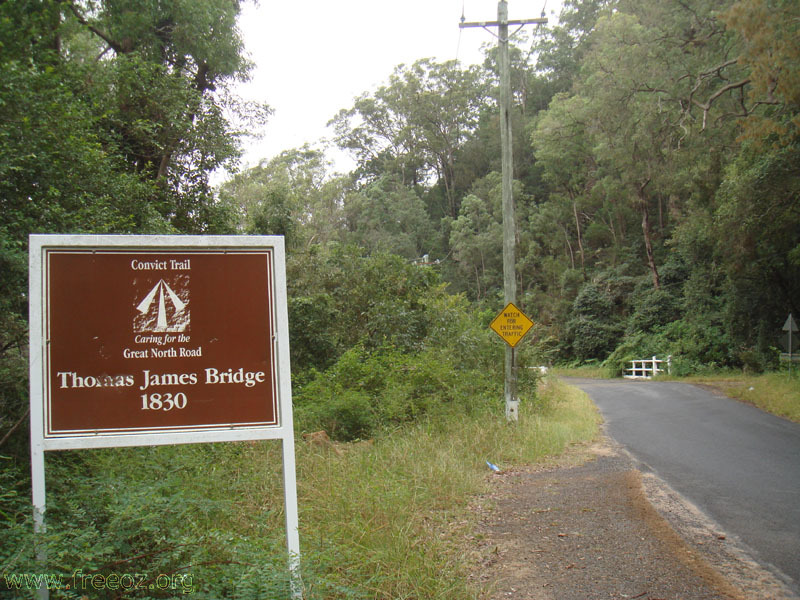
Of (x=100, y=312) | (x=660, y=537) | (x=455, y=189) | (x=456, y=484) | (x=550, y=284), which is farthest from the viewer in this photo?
(x=455, y=189)

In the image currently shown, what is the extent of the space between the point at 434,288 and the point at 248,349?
15.9 metres

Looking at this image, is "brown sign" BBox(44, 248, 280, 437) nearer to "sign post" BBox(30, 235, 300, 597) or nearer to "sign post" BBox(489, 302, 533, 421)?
"sign post" BBox(30, 235, 300, 597)

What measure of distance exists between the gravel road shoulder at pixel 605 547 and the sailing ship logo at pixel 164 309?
2.99 meters

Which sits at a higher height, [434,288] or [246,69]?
[246,69]

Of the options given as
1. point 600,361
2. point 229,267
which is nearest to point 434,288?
point 229,267

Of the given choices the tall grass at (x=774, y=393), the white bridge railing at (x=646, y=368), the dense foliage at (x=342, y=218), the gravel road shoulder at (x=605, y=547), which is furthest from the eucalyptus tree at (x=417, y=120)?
the gravel road shoulder at (x=605, y=547)

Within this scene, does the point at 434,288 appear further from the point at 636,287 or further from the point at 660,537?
the point at 636,287

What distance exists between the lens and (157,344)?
4480mm

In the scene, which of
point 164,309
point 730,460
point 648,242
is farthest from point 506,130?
point 648,242

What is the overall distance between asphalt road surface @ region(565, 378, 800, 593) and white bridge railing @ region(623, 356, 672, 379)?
50.4 ft

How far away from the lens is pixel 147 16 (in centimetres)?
1670

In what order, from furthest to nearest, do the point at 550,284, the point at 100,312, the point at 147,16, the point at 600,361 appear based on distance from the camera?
the point at 550,284, the point at 600,361, the point at 147,16, the point at 100,312

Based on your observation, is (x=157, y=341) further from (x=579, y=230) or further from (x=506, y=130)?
(x=579, y=230)

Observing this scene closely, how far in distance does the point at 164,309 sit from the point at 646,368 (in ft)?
124
